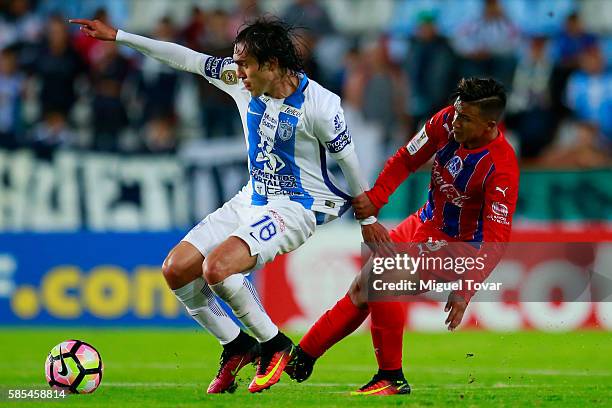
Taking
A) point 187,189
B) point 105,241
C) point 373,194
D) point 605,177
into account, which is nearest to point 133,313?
point 105,241

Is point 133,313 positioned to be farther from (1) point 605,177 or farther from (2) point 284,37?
(2) point 284,37

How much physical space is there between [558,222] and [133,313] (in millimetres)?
5149

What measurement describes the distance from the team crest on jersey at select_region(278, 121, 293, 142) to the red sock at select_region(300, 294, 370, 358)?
121cm

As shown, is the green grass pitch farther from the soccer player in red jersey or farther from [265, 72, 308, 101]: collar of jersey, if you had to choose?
[265, 72, 308, 101]: collar of jersey

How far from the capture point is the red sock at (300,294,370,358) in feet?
25.6

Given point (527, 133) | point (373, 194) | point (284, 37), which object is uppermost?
point (284, 37)

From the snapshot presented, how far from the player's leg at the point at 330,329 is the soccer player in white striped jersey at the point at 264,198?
0.18 metres

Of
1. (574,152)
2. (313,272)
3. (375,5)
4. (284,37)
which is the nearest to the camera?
(284,37)

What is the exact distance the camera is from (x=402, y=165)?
7730 mm

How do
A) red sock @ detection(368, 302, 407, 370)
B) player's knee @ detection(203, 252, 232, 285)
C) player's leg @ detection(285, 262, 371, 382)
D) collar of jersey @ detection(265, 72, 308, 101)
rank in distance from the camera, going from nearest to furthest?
1. player's knee @ detection(203, 252, 232, 285)
2. collar of jersey @ detection(265, 72, 308, 101)
3. red sock @ detection(368, 302, 407, 370)
4. player's leg @ detection(285, 262, 371, 382)

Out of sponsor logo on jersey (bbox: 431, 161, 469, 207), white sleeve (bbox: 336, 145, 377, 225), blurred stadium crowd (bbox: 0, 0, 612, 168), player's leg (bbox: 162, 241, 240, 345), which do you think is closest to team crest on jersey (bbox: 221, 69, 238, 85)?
white sleeve (bbox: 336, 145, 377, 225)

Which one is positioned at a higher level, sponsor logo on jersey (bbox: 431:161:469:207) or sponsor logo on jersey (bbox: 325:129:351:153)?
sponsor logo on jersey (bbox: 325:129:351:153)

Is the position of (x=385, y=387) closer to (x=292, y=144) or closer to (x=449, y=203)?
(x=449, y=203)

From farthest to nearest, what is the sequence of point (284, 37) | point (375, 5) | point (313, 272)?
point (375, 5) < point (313, 272) < point (284, 37)
